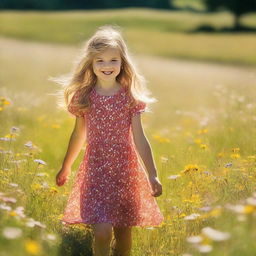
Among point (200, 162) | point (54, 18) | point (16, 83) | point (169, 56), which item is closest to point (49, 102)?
point (16, 83)

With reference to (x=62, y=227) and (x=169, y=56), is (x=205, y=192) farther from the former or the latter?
(x=169, y=56)

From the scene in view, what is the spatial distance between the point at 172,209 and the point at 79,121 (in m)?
0.89

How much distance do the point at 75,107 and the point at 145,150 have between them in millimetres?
555

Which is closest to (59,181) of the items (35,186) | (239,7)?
(35,186)

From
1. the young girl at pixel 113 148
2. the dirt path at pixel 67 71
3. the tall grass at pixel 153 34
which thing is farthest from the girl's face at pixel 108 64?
the tall grass at pixel 153 34

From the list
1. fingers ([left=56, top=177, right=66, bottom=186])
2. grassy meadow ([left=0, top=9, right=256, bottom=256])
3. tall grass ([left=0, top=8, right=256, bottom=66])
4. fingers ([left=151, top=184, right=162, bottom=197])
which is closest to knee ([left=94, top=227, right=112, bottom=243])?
grassy meadow ([left=0, top=9, right=256, bottom=256])

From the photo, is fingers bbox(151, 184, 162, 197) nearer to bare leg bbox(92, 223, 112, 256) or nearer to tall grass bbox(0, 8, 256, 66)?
bare leg bbox(92, 223, 112, 256)

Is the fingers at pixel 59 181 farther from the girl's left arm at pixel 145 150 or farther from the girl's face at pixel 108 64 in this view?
the girl's face at pixel 108 64

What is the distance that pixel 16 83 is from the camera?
11461mm

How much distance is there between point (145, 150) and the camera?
4.36m

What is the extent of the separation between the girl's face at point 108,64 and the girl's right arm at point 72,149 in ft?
1.25

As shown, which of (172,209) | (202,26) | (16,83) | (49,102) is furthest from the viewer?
(202,26)

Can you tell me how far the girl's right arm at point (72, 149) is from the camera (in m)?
4.61

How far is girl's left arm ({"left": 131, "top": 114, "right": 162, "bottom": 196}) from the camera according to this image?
424cm
